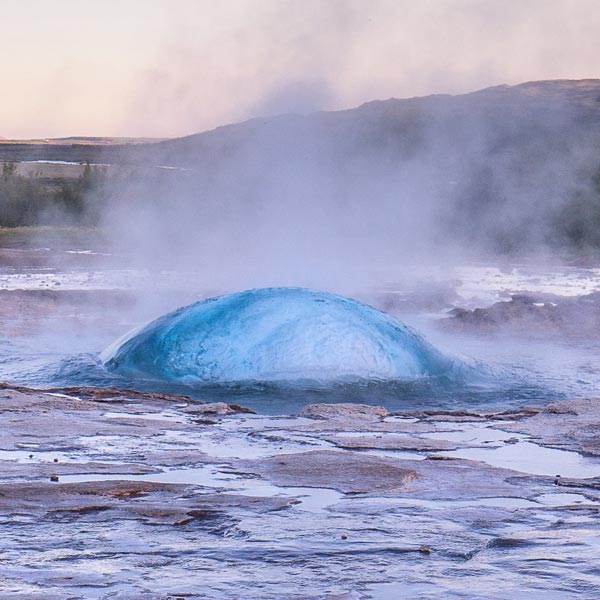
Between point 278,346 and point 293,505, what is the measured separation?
11.6 ft

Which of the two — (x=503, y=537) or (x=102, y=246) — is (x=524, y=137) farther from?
(x=503, y=537)

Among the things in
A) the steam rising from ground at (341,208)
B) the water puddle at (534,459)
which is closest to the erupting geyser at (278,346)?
the water puddle at (534,459)

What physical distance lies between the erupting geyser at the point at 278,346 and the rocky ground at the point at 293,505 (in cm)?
125

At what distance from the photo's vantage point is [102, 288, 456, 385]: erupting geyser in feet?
24.9

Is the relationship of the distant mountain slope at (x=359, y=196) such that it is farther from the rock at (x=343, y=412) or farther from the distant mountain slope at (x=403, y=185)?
the rock at (x=343, y=412)

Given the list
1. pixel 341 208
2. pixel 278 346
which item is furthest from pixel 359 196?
pixel 278 346

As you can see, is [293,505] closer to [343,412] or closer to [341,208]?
[343,412]

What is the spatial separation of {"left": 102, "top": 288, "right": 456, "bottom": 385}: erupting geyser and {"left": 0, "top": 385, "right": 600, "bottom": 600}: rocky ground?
1.25 metres

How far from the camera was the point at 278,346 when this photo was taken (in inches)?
301

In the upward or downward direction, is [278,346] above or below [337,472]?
above

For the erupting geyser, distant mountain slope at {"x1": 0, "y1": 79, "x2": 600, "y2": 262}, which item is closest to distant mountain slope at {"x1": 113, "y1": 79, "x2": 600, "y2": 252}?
distant mountain slope at {"x1": 0, "y1": 79, "x2": 600, "y2": 262}

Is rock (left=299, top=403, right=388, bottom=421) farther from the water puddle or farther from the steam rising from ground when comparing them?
the steam rising from ground

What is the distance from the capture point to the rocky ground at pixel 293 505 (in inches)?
129

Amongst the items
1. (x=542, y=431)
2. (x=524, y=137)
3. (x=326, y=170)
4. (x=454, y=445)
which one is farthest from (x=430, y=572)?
(x=524, y=137)
